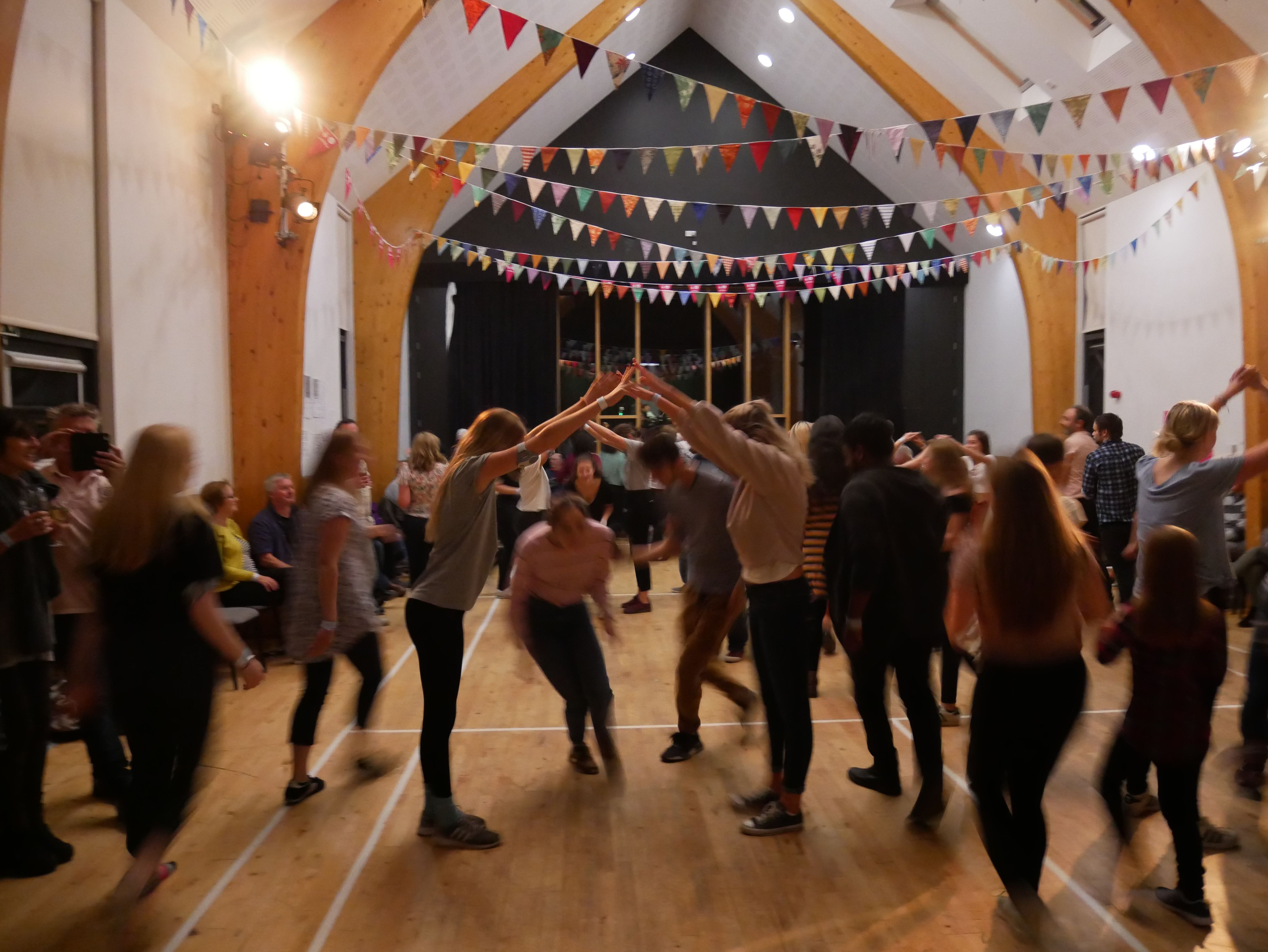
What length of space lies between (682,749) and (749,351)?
9.52 meters

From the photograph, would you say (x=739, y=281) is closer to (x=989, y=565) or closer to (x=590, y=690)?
(x=590, y=690)

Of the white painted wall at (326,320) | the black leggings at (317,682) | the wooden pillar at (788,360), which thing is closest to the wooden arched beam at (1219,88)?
the black leggings at (317,682)

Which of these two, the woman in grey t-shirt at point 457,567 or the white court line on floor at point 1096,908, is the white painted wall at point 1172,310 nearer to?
the white court line on floor at point 1096,908

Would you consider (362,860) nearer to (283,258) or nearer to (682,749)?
(682,749)

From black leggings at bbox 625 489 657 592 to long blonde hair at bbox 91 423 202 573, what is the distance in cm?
430

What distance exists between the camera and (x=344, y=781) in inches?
134

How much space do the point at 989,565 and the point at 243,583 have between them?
4.31 meters

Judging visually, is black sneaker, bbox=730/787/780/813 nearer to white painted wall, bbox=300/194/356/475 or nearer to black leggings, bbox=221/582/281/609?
black leggings, bbox=221/582/281/609

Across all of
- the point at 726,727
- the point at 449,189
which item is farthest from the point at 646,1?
the point at 726,727

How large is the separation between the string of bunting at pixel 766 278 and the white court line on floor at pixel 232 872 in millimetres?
6237

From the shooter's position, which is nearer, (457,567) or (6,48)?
(457,567)

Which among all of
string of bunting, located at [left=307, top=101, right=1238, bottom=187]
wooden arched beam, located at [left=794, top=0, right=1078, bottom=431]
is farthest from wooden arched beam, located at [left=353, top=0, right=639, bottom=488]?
wooden arched beam, located at [left=794, top=0, right=1078, bottom=431]

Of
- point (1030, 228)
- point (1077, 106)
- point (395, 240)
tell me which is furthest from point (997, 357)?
point (395, 240)

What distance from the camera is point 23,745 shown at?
103 inches
